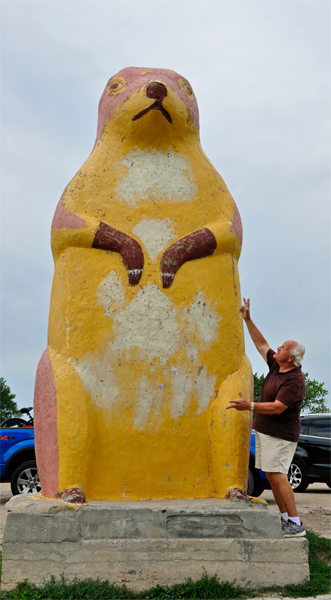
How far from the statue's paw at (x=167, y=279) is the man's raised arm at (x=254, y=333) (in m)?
0.67

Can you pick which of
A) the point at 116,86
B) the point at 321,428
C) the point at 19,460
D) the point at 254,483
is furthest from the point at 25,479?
the point at 116,86

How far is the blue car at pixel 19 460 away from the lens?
26.4 ft

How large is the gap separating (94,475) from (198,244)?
200 cm

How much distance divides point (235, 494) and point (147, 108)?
3214 millimetres

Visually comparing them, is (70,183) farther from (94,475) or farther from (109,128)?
(94,475)

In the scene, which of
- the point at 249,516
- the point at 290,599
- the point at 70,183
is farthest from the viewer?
the point at 70,183

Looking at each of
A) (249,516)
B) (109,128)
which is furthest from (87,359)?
(109,128)

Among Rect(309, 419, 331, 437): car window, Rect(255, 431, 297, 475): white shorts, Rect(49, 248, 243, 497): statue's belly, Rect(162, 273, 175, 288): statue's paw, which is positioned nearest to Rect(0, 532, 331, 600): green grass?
Rect(49, 248, 243, 497): statue's belly

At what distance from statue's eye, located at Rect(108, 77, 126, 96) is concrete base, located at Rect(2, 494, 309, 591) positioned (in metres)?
3.54

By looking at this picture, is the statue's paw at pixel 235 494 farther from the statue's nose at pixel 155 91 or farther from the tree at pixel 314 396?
the tree at pixel 314 396

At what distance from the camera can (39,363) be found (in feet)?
15.2

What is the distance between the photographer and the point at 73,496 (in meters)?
4.04

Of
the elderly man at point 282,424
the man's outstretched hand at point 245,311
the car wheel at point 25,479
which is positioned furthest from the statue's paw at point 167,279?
the car wheel at point 25,479

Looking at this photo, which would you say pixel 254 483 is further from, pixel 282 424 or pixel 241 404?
pixel 241 404
